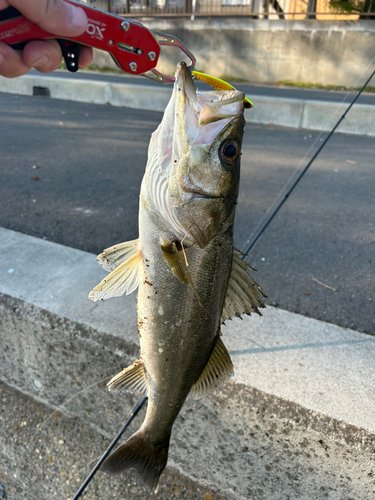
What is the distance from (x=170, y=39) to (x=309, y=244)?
2802mm

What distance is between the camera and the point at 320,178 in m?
6.11

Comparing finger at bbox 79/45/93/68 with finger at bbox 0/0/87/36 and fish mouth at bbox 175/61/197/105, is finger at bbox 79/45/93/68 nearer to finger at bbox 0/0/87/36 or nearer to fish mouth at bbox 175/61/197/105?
A: finger at bbox 0/0/87/36

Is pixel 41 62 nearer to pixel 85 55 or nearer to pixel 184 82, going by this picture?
pixel 85 55

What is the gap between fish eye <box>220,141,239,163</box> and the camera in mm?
1433

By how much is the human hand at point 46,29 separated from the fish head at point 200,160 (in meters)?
0.65

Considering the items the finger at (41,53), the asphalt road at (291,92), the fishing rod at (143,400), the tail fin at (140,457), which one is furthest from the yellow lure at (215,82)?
the asphalt road at (291,92)

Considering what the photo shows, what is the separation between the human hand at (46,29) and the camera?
1614mm

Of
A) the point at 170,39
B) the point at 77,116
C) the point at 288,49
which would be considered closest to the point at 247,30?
the point at 288,49

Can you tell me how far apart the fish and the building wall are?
1473cm

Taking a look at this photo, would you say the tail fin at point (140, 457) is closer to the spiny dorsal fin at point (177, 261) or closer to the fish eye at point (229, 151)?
the spiny dorsal fin at point (177, 261)

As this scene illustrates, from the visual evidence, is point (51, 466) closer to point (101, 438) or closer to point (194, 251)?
point (101, 438)

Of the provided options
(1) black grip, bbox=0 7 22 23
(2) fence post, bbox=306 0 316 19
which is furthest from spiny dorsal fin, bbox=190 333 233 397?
(2) fence post, bbox=306 0 316 19

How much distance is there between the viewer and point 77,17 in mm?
1698

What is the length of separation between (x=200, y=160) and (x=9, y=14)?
40.0 inches
